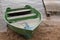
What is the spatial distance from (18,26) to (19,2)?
0.92 meters

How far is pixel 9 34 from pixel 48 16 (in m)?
0.71

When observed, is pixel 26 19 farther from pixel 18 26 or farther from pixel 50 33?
pixel 50 33

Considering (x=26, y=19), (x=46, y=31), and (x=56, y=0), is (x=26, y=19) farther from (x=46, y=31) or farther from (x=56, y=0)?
(x=56, y=0)

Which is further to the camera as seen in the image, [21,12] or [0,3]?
[0,3]

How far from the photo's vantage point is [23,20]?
1.79m

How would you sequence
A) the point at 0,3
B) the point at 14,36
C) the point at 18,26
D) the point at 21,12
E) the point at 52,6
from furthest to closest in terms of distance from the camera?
the point at 0,3, the point at 52,6, the point at 21,12, the point at 14,36, the point at 18,26

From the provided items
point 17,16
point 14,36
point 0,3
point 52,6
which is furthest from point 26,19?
point 0,3

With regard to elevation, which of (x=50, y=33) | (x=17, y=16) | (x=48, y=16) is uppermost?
(x=17, y=16)

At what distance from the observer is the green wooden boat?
1.60 m

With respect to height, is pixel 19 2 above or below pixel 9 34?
above

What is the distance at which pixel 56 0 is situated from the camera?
2.35 meters

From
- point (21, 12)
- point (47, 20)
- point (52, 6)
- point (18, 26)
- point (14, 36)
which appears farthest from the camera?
point (52, 6)

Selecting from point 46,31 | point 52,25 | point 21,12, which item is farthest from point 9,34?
point 52,25

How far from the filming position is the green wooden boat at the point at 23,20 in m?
1.60
